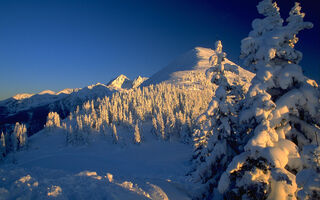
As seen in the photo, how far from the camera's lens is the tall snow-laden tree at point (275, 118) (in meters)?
5.47

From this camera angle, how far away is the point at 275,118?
19.7ft

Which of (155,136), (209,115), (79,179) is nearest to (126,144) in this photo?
(155,136)

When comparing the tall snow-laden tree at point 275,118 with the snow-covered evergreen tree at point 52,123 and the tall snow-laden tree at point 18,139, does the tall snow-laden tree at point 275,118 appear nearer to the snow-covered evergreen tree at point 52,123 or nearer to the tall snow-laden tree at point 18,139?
the tall snow-laden tree at point 18,139

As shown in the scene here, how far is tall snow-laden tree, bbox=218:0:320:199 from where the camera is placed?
17.9 ft

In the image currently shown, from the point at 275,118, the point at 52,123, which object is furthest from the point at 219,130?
the point at 52,123

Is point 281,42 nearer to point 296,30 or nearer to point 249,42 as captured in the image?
point 296,30

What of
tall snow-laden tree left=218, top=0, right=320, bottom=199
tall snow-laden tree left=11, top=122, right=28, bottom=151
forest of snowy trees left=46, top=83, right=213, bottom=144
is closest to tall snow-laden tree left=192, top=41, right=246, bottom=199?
tall snow-laden tree left=218, top=0, right=320, bottom=199

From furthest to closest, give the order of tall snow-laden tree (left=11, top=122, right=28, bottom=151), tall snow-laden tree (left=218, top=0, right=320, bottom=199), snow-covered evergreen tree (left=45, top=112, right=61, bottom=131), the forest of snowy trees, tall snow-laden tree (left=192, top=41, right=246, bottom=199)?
snow-covered evergreen tree (left=45, top=112, right=61, bottom=131)
tall snow-laden tree (left=11, top=122, right=28, bottom=151)
the forest of snowy trees
tall snow-laden tree (left=192, top=41, right=246, bottom=199)
tall snow-laden tree (left=218, top=0, right=320, bottom=199)

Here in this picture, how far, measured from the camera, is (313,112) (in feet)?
19.6

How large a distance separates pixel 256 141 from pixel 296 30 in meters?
4.43

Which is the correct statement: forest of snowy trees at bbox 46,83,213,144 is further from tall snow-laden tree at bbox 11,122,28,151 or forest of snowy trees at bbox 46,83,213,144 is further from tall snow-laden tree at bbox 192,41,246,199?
tall snow-laden tree at bbox 192,41,246,199

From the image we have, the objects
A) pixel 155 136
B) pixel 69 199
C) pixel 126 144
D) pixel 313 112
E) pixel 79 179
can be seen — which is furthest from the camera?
pixel 155 136

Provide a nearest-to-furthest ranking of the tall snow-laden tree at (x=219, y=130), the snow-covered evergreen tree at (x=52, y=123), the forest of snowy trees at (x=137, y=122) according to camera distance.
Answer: the tall snow-laden tree at (x=219, y=130) → the forest of snowy trees at (x=137, y=122) → the snow-covered evergreen tree at (x=52, y=123)

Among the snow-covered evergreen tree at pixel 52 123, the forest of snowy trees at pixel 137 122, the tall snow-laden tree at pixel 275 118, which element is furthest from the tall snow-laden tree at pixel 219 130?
the snow-covered evergreen tree at pixel 52 123
